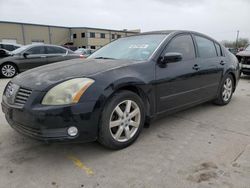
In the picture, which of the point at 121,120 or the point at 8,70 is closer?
the point at 121,120

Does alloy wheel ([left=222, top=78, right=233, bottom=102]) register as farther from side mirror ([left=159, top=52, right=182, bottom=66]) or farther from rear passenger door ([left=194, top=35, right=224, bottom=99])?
side mirror ([left=159, top=52, right=182, bottom=66])

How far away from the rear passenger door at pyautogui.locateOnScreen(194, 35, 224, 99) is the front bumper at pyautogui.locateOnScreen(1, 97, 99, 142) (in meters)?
2.18

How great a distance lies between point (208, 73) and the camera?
12.4ft

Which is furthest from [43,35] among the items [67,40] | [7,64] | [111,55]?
[111,55]

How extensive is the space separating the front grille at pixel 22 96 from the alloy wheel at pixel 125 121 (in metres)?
0.92

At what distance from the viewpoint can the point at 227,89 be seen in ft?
14.9

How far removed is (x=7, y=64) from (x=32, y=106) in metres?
7.23

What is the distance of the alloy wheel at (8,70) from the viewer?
8336 millimetres

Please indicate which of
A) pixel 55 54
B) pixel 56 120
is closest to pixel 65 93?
pixel 56 120

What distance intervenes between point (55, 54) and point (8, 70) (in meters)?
1.87

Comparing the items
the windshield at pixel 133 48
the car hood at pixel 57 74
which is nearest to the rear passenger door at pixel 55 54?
the windshield at pixel 133 48

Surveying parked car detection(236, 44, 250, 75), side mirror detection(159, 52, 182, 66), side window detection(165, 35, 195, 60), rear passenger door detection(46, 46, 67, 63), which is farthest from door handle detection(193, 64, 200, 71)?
rear passenger door detection(46, 46, 67, 63)

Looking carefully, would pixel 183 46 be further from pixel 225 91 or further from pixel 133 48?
pixel 225 91

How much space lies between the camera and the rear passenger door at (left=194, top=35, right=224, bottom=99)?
369cm
